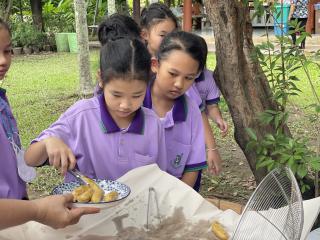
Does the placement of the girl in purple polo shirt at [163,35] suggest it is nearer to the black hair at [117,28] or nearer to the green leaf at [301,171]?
the black hair at [117,28]

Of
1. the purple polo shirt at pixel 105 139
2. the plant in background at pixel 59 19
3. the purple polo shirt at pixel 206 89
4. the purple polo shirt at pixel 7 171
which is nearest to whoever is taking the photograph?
the purple polo shirt at pixel 7 171

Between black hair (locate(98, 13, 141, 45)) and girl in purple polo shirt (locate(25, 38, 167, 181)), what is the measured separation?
0.68 meters

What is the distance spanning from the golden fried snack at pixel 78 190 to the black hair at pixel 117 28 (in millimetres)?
1070

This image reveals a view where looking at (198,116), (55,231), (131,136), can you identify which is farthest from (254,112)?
(55,231)

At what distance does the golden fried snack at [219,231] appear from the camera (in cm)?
160

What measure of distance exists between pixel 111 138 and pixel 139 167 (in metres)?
0.14

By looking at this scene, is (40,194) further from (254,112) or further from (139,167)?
(139,167)

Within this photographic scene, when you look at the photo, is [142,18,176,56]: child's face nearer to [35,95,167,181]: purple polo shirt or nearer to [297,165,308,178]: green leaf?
[35,95,167,181]: purple polo shirt

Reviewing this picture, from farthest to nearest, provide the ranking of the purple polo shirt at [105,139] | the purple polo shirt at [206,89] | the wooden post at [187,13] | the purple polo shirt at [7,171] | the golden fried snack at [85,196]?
the wooden post at [187,13]
the purple polo shirt at [206,89]
the purple polo shirt at [105,139]
the purple polo shirt at [7,171]
the golden fried snack at [85,196]

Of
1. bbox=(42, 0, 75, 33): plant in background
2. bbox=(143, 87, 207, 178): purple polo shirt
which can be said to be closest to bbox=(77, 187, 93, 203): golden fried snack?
bbox=(143, 87, 207, 178): purple polo shirt

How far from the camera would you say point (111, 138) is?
1715mm

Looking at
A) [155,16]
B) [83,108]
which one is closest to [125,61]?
[83,108]

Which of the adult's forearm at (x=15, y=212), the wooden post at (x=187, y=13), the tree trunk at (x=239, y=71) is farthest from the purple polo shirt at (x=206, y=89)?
the wooden post at (x=187, y=13)

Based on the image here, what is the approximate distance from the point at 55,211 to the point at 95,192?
22 centimetres
